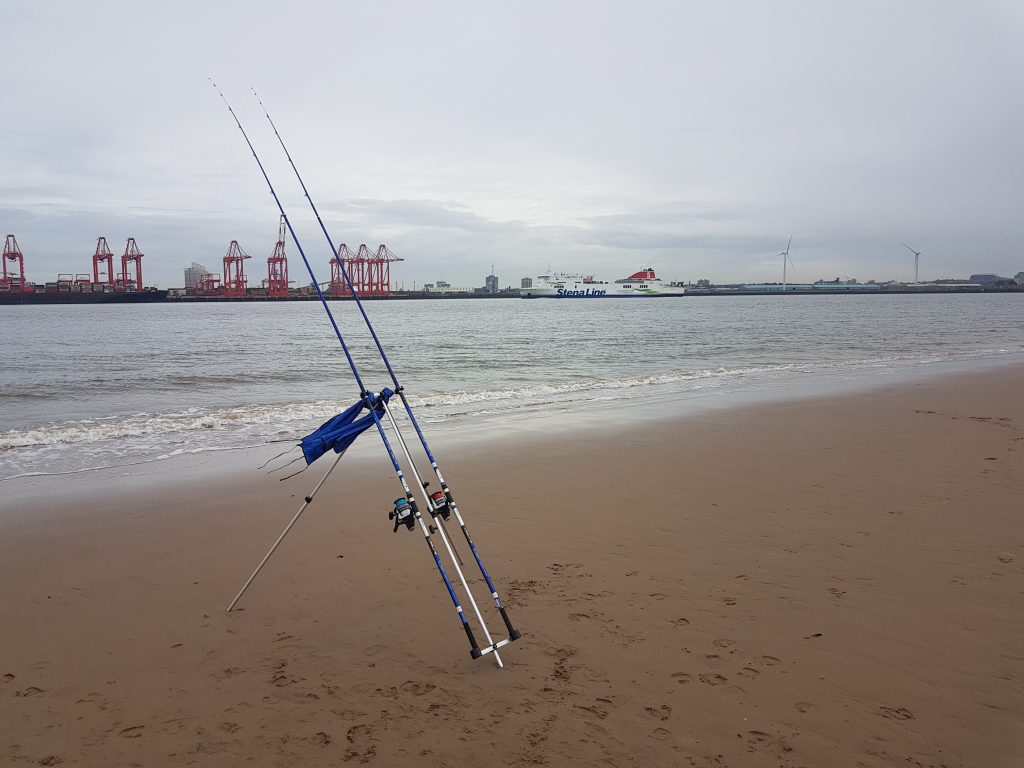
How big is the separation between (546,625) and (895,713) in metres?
1.79

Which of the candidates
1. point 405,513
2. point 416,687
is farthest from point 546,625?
point 405,513

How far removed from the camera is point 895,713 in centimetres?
291

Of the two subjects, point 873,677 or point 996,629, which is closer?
point 873,677

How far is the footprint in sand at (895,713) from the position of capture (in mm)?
2878

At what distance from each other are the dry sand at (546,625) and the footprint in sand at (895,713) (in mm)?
14

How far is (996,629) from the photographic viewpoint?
11.8ft

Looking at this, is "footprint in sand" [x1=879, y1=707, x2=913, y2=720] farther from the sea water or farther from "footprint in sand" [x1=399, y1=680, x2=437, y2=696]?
the sea water

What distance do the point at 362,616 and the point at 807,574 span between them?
9.84 ft

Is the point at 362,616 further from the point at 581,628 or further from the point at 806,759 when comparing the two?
the point at 806,759

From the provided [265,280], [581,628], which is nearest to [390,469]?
[581,628]

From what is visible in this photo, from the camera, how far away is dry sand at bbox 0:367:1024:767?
111 inches

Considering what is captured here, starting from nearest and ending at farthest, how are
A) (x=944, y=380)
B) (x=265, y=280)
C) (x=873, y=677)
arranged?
(x=873, y=677), (x=944, y=380), (x=265, y=280)

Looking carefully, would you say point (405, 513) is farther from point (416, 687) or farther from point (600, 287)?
point (600, 287)

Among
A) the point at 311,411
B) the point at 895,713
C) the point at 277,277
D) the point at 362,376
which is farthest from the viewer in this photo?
the point at 277,277
